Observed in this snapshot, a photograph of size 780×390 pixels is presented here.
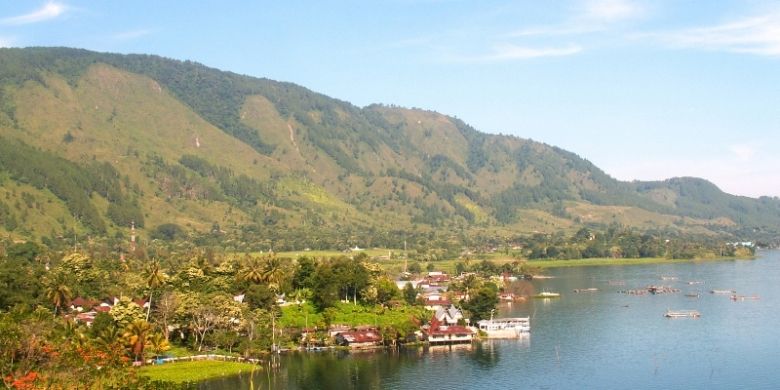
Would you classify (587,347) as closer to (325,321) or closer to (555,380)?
(555,380)

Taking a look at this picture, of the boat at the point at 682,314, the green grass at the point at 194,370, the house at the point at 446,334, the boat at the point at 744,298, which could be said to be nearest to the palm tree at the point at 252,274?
the house at the point at 446,334

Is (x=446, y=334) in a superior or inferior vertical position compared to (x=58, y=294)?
inferior

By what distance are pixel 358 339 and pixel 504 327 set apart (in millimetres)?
20831

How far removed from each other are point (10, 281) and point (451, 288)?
7139cm

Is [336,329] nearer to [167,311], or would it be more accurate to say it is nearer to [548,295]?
[167,311]

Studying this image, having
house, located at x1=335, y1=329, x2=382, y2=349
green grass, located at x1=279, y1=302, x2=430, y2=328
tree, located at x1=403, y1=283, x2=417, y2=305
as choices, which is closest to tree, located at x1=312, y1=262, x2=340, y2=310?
green grass, located at x1=279, y1=302, x2=430, y2=328

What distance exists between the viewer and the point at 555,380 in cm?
7744

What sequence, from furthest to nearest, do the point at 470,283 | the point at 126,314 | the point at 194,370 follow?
the point at 470,283
the point at 126,314
the point at 194,370

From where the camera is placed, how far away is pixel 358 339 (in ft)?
298

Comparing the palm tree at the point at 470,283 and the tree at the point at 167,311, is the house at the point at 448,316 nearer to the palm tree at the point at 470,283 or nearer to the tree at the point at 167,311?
the palm tree at the point at 470,283

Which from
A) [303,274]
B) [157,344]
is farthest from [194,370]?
[303,274]

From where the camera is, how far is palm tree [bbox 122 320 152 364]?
248ft

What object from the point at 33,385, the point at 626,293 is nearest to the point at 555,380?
the point at 33,385

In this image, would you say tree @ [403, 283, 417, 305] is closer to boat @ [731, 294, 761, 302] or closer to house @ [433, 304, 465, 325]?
house @ [433, 304, 465, 325]
